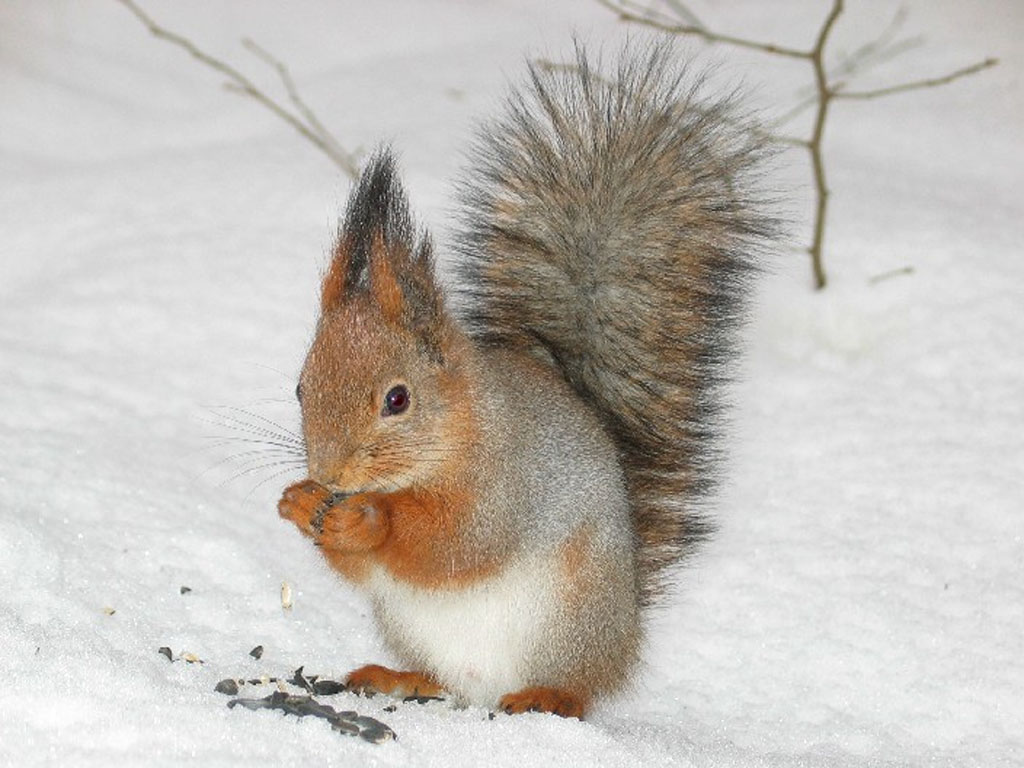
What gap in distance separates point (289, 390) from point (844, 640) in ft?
4.06

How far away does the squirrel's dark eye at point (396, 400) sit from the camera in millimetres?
2145

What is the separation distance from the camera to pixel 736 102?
9.08 ft

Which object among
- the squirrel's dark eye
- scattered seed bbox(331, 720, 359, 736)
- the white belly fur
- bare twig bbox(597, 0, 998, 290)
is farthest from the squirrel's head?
bare twig bbox(597, 0, 998, 290)

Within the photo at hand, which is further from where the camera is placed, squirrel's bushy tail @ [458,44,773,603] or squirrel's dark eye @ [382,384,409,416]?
squirrel's bushy tail @ [458,44,773,603]

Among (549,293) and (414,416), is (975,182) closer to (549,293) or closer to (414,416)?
(549,293)

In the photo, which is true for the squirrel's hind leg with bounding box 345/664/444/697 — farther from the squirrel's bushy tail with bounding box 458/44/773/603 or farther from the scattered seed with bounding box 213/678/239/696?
the squirrel's bushy tail with bounding box 458/44/773/603

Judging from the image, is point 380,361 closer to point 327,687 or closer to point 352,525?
point 352,525

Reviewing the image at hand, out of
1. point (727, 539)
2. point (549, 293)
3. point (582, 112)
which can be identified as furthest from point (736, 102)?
point (727, 539)

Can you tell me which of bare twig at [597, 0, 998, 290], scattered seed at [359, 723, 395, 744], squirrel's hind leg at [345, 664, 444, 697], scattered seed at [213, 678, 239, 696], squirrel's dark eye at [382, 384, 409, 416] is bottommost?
squirrel's hind leg at [345, 664, 444, 697]

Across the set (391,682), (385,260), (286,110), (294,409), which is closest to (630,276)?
(385,260)

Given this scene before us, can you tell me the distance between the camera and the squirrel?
218 cm

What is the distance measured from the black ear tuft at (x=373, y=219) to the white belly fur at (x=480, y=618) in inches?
16.4

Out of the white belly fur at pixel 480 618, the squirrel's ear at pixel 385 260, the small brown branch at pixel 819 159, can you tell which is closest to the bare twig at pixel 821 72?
the small brown branch at pixel 819 159

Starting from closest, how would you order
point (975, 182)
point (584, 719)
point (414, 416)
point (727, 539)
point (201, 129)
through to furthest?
point (414, 416) < point (584, 719) < point (727, 539) < point (975, 182) < point (201, 129)
